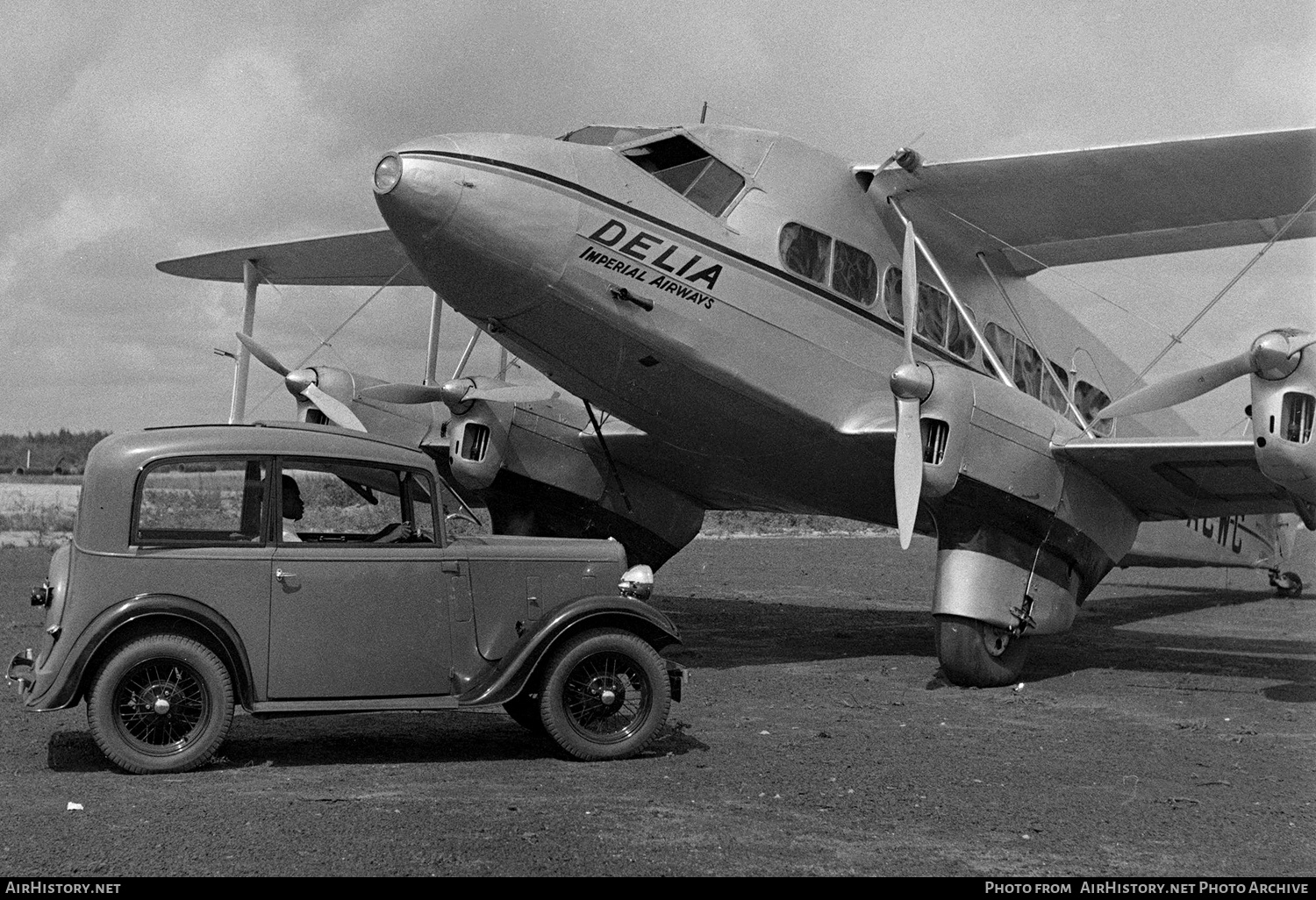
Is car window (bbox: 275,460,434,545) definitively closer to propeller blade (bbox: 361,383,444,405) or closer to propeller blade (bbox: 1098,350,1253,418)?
propeller blade (bbox: 361,383,444,405)

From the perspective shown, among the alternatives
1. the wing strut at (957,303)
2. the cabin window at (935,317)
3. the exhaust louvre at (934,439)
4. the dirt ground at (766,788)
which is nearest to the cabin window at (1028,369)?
the wing strut at (957,303)

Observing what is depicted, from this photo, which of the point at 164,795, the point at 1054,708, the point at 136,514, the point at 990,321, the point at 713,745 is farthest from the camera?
the point at 990,321

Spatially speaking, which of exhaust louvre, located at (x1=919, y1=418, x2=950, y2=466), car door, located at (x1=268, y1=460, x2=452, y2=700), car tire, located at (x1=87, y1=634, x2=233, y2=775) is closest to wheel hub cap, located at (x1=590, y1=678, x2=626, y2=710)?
car door, located at (x1=268, y1=460, x2=452, y2=700)

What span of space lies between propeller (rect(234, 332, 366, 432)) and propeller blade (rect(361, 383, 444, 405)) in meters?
0.46

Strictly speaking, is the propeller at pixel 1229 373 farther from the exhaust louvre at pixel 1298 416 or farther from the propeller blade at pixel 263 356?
the propeller blade at pixel 263 356

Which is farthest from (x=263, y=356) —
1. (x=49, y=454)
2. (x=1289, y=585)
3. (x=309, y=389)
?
(x=49, y=454)

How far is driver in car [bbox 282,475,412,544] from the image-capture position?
8016mm

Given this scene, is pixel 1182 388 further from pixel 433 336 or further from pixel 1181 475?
pixel 433 336

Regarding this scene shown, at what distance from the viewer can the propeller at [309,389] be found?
14.7 m

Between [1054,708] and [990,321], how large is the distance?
17.2 ft

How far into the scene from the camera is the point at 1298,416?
1054cm

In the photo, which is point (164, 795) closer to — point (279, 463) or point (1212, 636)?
point (279, 463)

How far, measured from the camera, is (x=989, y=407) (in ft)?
39.3

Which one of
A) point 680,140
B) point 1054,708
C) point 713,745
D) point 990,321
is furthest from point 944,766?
point 990,321
